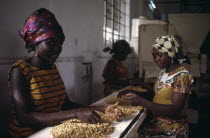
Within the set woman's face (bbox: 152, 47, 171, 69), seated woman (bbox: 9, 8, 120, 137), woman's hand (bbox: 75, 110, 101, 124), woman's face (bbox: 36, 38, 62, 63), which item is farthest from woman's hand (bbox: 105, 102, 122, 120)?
woman's face (bbox: 152, 47, 171, 69)

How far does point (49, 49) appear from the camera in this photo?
5.44 feet

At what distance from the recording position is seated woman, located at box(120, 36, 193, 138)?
2.01 meters

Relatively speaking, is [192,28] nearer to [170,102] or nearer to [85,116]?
[170,102]

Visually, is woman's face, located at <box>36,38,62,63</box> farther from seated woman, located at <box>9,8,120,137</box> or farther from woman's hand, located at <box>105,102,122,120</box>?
woman's hand, located at <box>105,102,122,120</box>

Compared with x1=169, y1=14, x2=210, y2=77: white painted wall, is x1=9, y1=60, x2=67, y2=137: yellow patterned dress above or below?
below

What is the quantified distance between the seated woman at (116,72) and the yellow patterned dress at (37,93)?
2092mm

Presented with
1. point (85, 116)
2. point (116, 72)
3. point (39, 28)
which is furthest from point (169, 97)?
point (116, 72)

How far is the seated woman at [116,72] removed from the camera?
3.84 metres

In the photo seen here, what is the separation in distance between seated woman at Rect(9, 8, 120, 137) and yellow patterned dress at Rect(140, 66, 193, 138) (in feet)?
2.06

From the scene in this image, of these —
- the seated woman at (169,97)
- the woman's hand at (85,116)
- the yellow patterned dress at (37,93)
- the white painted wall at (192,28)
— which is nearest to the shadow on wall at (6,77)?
the yellow patterned dress at (37,93)

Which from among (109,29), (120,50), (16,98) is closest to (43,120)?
(16,98)

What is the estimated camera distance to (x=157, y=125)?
87.0 inches

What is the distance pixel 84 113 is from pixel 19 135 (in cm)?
50

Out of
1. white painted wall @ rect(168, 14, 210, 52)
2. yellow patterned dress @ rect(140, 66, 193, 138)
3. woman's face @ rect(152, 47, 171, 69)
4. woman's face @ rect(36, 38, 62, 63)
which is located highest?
white painted wall @ rect(168, 14, 210, 52)
